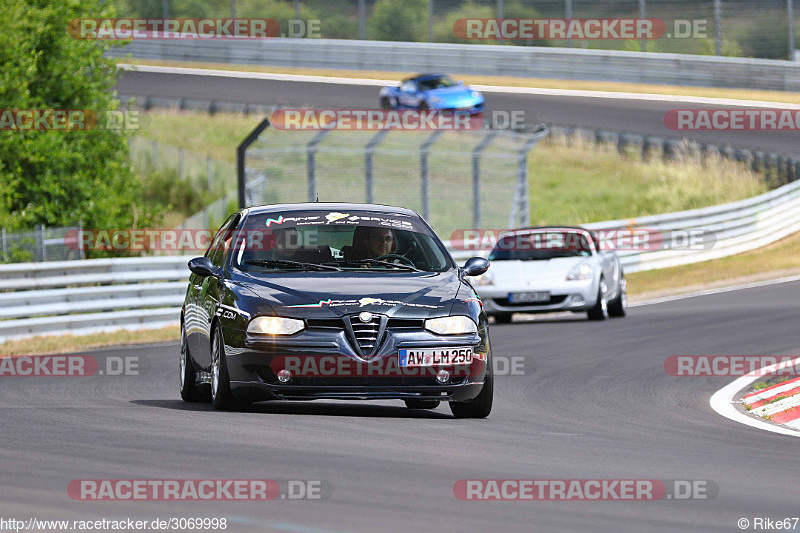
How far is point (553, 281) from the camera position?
20.0m

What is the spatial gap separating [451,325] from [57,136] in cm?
1599

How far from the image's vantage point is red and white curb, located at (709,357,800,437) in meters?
10.2

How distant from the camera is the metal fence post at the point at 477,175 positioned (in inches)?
1042

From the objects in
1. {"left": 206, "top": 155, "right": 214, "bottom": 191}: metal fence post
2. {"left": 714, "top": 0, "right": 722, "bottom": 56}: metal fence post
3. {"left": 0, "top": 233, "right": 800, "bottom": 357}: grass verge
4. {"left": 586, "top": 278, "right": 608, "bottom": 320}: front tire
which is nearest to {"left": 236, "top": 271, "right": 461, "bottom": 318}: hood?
{"left": 0, "top": 233, "right": 800, "bottom": 357}: grass verge

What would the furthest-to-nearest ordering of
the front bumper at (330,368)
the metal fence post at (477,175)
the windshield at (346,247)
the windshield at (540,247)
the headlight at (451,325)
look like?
the metal fence post at (477,175), the windshield at (540,247), the windshield at (346,247), the headlight at (451,325), the front bumper at (330,368)

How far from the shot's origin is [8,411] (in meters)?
10.3

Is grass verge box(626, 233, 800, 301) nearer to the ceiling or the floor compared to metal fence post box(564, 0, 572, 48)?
nearer to the floor

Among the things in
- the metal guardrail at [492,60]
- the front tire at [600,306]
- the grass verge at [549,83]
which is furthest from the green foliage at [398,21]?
the front tire at [600,306]

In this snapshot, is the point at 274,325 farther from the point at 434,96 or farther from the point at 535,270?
the point at 434,96

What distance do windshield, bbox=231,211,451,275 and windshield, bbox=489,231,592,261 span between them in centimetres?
1017

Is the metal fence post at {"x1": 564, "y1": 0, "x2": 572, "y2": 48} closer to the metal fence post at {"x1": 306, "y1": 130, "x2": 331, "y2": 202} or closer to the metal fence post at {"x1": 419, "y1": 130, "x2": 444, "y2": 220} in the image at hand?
the metal fence post at {"x1": 419, "y1": 130, "x2": 444, "y2": 220}

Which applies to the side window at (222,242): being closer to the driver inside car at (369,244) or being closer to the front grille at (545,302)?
the driver inside car at (369,244)

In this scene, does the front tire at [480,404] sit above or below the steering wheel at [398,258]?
below

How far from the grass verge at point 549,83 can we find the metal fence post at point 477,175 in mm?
18292
